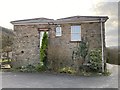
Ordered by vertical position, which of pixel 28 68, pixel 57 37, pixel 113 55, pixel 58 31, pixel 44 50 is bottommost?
pixel 28 68

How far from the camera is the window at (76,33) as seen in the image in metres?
23.2

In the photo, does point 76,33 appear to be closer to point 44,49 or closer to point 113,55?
point 44,49

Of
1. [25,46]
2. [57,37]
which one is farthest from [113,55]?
[25,46]

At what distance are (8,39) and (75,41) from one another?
10963 mm

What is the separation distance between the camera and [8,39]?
30.8 metres

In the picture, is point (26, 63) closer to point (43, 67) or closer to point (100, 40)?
point (43, 67)

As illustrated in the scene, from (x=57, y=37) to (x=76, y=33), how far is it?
1.89 m

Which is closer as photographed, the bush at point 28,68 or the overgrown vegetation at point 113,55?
the bush at point 28,68

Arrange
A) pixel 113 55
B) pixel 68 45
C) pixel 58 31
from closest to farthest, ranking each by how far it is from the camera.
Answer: pixel 68 45
pixel 58 31
pixel 113 55

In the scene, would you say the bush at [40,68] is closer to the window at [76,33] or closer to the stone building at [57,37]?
the stone building at [57,37]

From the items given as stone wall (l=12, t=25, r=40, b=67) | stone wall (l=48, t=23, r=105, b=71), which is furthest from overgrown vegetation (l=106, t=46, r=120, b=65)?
stone wall (l=12, t=25, r=40, b=67)

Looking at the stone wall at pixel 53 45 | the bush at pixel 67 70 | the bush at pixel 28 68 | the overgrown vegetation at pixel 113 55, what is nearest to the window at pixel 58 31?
the stone wall at pixel 53 45

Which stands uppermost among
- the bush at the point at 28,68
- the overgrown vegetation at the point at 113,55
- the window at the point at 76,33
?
the window at the point at 76,33

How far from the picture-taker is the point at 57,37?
77.7 ft
